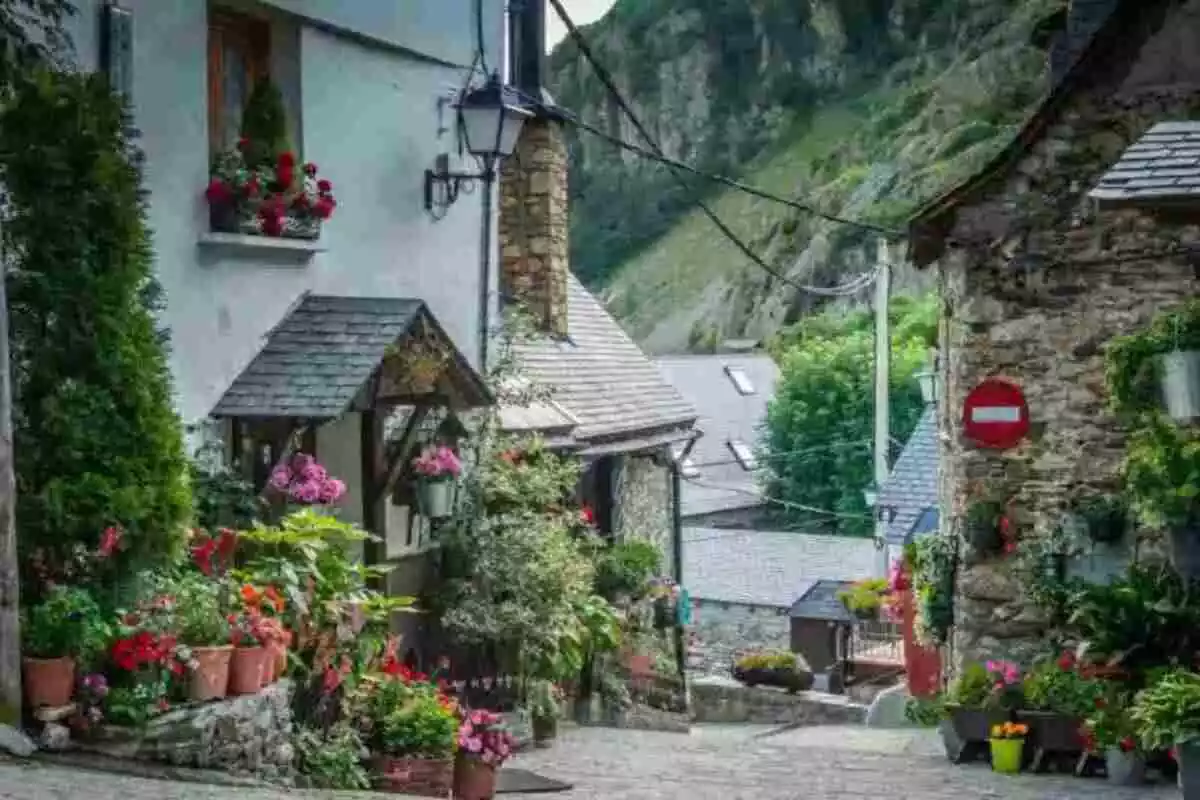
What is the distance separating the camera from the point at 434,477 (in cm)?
1167

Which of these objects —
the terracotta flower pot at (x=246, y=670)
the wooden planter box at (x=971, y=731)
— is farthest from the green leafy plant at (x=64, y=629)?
the wooden planter box at (x=971, y=731)

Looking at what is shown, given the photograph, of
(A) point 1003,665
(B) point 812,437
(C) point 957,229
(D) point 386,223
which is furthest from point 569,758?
(B) point 812,437

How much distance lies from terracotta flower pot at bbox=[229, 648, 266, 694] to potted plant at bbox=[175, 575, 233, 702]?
0.04 meters

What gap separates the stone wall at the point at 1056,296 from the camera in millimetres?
12023

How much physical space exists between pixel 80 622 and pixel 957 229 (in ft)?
23.9

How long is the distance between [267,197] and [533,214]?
4.86 metres

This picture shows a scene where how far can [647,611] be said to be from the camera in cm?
1540

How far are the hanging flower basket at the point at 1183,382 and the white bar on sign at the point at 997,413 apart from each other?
4.68 meters

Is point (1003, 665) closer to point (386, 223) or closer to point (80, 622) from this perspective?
point (386, 223)

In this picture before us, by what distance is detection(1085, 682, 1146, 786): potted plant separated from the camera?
10.3 metres

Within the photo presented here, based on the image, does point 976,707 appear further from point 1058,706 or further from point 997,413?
point 997,413

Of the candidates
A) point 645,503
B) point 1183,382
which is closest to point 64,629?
point 1183,382

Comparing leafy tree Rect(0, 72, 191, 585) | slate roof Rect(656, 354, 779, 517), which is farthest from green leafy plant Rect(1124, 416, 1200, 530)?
slate roof Rect(656, 354, 779, 517)

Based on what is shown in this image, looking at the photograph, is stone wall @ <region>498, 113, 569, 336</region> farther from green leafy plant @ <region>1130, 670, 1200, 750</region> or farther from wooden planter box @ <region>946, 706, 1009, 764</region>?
green leafy plant @ <region>1130, 670, 1200, 750</region>
